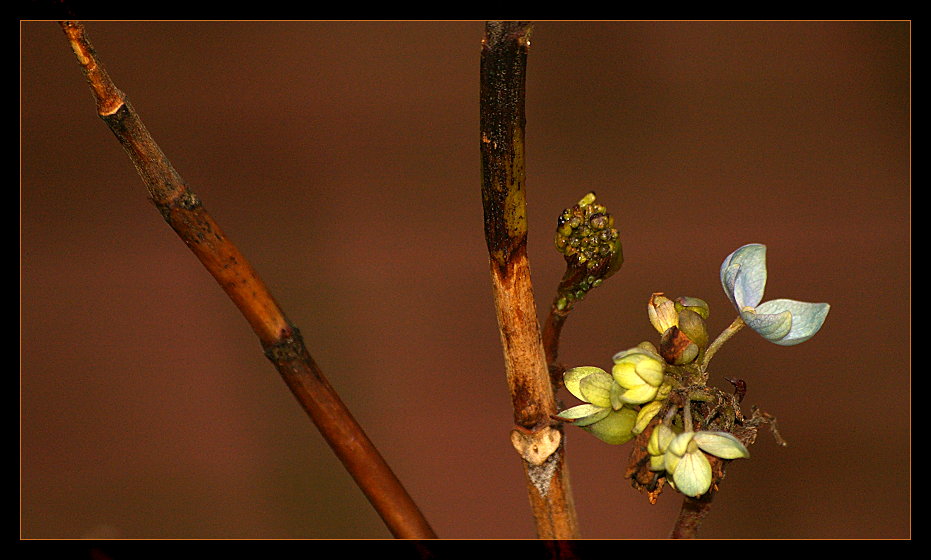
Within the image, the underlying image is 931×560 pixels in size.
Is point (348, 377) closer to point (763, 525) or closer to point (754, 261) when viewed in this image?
point (763, 525)

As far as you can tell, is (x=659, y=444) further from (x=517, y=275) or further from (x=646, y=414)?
(x=517, y=275)

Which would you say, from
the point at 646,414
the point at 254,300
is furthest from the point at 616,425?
the point at 254,300

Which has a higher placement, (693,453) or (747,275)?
(747,275)

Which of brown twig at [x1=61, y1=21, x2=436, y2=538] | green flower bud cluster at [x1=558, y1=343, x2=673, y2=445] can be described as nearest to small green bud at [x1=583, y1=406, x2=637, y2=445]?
green flower bud cluster at [x1=558, y1=343, x2=673, y2=445]

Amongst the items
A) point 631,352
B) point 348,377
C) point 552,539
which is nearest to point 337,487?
point 348,377

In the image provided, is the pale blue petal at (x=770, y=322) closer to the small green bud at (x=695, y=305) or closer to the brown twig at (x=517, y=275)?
the small green bud at (x=695, y=305)

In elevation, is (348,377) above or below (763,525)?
above
